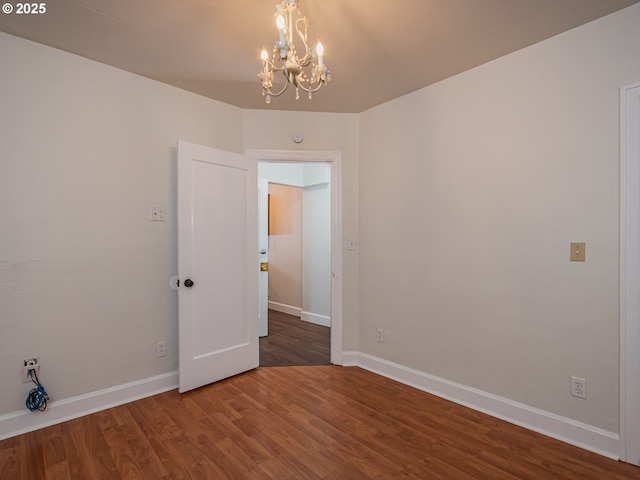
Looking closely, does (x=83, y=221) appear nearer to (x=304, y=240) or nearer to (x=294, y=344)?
(x=294, y=344)

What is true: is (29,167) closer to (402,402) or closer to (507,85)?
(402,402)

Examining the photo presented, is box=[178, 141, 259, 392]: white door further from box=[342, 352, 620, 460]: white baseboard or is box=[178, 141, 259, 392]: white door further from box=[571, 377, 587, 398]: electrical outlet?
box=[571, 377, 587, 398]: electrical outlet

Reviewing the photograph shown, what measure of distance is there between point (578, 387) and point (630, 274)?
754 millimetres

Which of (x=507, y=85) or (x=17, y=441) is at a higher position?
(x=507, y=85)

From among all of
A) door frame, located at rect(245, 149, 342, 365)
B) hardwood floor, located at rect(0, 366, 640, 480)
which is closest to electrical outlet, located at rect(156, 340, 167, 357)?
hardwood floor, located at rect(0, 366, 640, 480)

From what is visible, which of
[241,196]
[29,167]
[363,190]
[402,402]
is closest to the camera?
[29,167]

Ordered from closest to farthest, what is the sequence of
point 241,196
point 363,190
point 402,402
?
point 402,402
point 241,196
point 363,190

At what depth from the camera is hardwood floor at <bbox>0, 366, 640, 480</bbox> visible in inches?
71.9

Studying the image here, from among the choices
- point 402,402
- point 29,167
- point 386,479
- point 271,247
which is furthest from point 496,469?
point 271,247

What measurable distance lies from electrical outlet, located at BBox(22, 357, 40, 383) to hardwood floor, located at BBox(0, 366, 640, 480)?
1.16ft

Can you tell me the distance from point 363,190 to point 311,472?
2411 mm

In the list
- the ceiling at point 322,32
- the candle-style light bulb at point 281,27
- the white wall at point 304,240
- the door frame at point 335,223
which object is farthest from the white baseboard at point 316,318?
the candle-style light bulb at point 281,27

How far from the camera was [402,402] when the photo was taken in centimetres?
261

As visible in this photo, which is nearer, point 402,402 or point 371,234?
point 402,402
